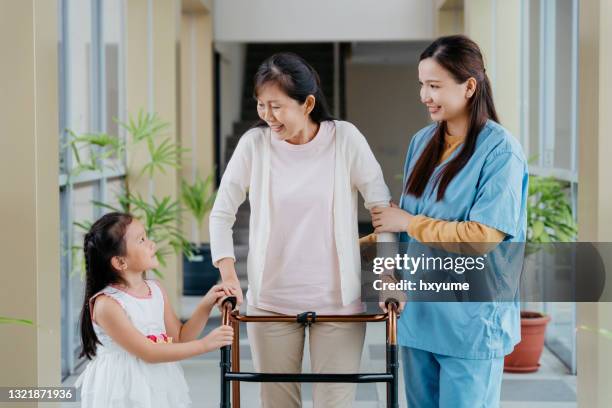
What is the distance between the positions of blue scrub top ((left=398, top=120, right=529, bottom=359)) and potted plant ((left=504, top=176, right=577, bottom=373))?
9.42ft

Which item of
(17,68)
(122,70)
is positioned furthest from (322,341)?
(122,70)

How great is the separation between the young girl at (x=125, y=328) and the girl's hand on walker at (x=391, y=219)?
16.4 inches

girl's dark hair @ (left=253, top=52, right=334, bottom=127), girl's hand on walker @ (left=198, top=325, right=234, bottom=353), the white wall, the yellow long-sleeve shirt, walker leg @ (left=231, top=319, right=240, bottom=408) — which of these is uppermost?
the white wall

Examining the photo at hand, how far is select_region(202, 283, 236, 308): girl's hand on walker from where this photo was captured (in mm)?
2516

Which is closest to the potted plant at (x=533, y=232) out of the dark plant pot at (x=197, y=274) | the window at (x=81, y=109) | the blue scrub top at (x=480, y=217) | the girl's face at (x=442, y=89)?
the window at (x=81, y=109)

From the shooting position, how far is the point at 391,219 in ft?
8.21

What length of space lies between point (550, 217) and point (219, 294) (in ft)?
10.8

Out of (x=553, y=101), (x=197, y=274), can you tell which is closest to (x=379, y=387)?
(x=553, y=101)

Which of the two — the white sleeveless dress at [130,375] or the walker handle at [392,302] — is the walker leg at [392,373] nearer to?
the walker handle at [392,302]

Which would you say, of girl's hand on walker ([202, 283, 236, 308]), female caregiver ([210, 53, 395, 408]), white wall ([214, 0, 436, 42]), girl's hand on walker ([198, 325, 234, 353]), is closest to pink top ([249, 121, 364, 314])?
female caregiver ([210, 53, 395, 408])

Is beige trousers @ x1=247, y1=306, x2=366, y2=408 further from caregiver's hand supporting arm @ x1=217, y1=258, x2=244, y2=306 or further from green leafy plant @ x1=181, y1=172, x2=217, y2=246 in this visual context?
green leafy plant @ x1=181, y1=172, x2=217, y2=246

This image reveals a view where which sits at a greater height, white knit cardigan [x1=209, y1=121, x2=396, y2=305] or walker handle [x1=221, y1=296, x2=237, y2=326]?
white knit cardigan [x1=209, y1=121, x2=396, y2=305]

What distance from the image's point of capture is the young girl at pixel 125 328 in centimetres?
247

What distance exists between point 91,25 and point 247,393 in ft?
8.13
